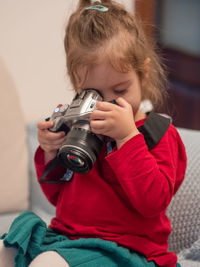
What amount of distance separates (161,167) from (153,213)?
9 centimetres

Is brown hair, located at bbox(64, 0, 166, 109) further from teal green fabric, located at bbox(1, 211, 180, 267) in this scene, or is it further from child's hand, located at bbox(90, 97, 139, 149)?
teal green fabric, located at bbox(1, 211, 180, 267)

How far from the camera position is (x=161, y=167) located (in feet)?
2.44

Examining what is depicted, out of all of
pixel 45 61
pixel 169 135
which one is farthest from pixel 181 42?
pixel 169 135

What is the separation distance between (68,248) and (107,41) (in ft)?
1.38

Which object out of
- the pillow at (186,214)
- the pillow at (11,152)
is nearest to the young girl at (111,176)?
the pillow at (186,214)

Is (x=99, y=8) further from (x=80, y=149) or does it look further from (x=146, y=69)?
(x=80, y=149)

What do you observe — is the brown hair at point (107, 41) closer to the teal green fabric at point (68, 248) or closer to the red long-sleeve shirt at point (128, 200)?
the red long-sleeve shirt at point (128, 200)

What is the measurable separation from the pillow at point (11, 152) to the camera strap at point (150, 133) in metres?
0.44

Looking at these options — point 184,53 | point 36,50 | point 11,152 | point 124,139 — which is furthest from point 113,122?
point 184,53

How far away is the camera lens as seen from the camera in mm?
670

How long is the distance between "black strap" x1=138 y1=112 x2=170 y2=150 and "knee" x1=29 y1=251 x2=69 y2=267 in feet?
0.93

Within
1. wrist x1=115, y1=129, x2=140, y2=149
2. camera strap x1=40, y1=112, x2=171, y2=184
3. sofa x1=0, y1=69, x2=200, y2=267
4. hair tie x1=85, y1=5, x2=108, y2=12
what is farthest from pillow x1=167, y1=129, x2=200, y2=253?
hair tie x1=85, y1=5, x2=108, y2=12

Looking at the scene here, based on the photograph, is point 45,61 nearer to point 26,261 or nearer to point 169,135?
point 169,135

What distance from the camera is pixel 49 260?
672 millimetres
